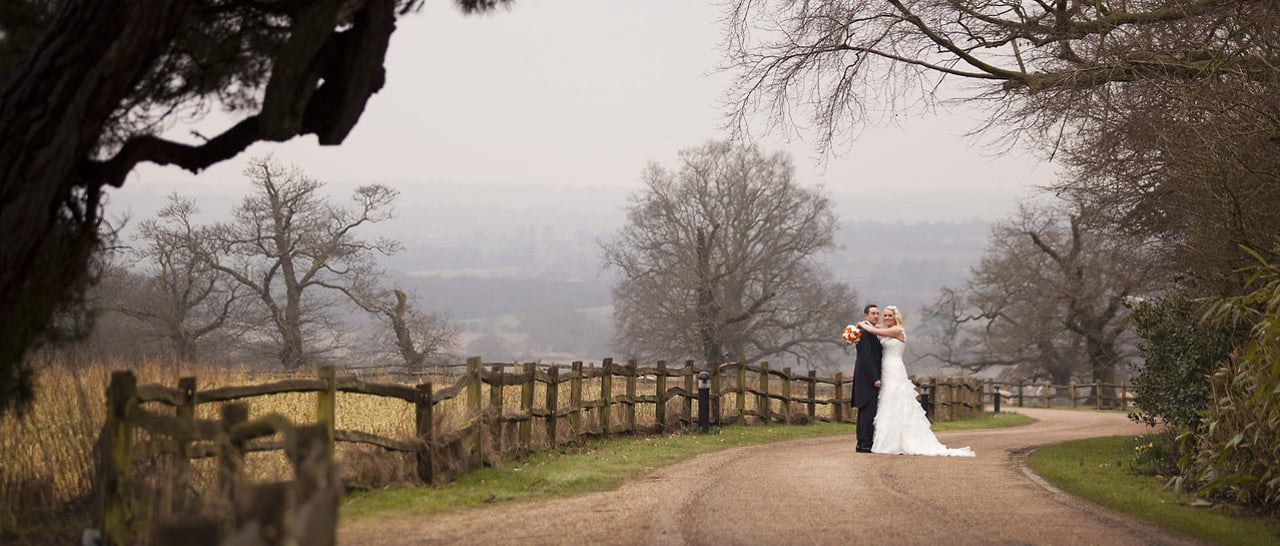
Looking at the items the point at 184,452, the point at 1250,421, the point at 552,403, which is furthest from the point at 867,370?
the point at 184,452

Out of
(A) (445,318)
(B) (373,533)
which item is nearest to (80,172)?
(B) (373,533)

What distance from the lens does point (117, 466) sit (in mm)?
7195

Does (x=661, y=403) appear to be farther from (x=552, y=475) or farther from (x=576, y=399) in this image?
(x=552, y=475)

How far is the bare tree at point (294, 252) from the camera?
40.7m

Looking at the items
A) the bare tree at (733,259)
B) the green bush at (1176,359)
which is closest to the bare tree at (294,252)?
the bare tree at (733,259)

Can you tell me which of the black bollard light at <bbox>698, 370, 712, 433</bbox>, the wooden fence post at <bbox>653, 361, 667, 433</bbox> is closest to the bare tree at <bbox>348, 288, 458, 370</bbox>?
the black bollard light at <bbox>698, 370, 712, 433</bbox>

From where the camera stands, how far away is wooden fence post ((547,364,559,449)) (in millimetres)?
14586

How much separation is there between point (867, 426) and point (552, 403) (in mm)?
4855

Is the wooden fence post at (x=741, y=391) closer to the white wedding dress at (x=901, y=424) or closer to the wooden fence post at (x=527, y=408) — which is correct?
the white wedding dress at (x=901, y=424)

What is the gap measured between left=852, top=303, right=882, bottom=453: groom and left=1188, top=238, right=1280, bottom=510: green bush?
18.6 ft

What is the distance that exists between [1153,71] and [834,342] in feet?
116

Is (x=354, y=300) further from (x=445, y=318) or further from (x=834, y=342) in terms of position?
(x=834, y=342)

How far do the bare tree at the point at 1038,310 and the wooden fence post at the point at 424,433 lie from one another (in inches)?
1463

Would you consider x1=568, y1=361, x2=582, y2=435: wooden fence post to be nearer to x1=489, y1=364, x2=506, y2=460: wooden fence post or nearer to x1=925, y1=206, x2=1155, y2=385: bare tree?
x1=489, y1=364, x2=506, y2=460: wooden fence post
